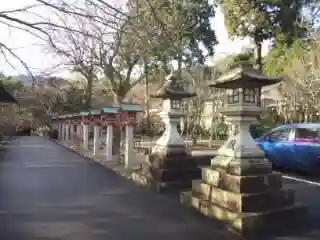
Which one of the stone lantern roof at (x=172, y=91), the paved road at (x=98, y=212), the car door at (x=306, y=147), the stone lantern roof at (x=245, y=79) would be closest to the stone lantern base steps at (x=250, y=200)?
the paved road at (x=98, y=212)

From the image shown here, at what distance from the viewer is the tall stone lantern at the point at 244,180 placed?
6.15m

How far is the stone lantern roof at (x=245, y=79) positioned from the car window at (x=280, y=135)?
6032 mm

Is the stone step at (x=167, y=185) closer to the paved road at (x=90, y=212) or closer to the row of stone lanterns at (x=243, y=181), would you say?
the paved road at (x=90, y=212)

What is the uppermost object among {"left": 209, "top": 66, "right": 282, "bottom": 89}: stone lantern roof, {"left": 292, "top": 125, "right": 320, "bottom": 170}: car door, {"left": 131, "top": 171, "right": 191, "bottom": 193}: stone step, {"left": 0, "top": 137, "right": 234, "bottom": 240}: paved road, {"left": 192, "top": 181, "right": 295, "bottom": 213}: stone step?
{"left": 209, "top": 66, "right": 282, "bottom": 89}: stone lantern roof

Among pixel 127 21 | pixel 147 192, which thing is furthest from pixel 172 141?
pixel 127 21

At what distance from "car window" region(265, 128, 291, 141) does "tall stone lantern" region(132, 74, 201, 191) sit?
3795mm

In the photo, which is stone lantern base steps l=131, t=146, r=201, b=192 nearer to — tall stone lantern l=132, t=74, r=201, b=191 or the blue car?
tall stone lantern l=132, t=74, r=201, b=191

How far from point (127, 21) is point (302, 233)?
411 centimetres

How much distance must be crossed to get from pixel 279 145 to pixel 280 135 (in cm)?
39

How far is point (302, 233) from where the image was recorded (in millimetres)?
5836

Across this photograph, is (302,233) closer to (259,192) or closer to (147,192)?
(259,192)

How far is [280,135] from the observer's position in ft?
41.5

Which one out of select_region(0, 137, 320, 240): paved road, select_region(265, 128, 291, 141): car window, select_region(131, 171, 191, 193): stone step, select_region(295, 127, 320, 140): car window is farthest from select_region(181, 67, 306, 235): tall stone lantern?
select_region(265, 128, 291, 141): car window

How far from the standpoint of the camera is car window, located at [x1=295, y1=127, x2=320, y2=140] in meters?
11.4
